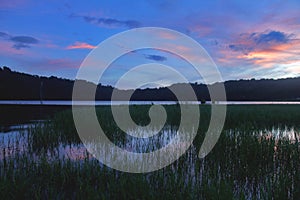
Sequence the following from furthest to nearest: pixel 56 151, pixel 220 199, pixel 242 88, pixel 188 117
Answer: pixel 242 88
pixel 188 117
pixel 56 151
pixel 220 199

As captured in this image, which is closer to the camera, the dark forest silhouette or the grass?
the grass

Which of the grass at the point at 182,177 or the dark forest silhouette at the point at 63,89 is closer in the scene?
the grass at the point at 182,177

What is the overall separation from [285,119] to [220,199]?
902 inches

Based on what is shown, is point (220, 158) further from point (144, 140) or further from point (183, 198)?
point (144, 140)

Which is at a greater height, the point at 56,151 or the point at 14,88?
the point at 14,88

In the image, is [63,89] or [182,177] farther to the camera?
[63,89]

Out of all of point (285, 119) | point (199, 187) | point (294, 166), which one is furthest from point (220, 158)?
point (285, 119)

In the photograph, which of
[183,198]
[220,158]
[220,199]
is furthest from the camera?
[220,158]

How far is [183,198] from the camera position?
6.61 m

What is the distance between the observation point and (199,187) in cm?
738

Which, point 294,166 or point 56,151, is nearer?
point 294,166

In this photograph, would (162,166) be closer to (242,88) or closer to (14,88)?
(14,88)

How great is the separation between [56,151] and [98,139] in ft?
11.0

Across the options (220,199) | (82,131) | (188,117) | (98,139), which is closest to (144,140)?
(98,139)
